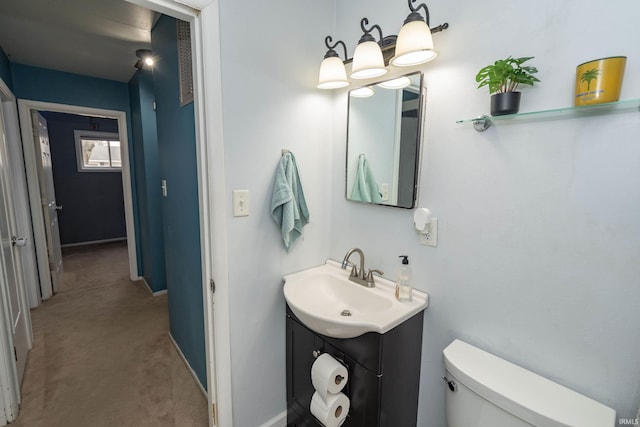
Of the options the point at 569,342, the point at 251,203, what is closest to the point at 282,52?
the point at 251,203

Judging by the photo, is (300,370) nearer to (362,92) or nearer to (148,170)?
(362,92)

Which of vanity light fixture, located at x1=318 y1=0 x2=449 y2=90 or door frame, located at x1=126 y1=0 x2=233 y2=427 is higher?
vanity light fixture, located at x1=318 y1=0 x2=449 y2=90

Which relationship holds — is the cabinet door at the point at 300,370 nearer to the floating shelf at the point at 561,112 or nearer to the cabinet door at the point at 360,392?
the cabinet door at the point at 360,392

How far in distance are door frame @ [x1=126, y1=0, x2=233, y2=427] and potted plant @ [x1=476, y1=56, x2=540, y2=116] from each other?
102cm

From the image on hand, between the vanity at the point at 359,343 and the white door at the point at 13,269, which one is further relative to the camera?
the white door at the point at 13,269

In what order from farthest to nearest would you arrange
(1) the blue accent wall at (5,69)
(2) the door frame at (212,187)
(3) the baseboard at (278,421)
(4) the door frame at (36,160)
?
(4) the door frame at (36,160)
(1) the blue accent wall at (5,69)
(3) the baseboard at (278,421)
(2) the door frame at (212,187)

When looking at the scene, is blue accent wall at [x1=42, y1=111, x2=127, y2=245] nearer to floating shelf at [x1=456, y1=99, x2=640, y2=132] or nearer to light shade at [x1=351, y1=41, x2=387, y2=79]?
light shade at [x1=351, y1=41, x2=387, y2=79]

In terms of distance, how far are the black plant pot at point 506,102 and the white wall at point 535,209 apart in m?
0.05

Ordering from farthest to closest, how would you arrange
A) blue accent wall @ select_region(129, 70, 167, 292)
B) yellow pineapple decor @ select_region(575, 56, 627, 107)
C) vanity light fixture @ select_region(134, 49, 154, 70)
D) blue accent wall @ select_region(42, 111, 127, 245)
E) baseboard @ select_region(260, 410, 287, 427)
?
1. blue accent wall @ select_region(42, 111, 127, 245)
2. blue accent wall @ select_region(129, 70, 167, 292)
3. vanity light fixture @ select_region(134, 49, 154, 70)
4. baseboard @ select_region(260, 410, 287, 427)
5. yellow pineapple decor @ select_region(575, 56, 627, 107)

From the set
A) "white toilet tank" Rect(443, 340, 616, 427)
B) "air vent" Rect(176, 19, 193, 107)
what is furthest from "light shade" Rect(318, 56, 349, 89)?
"white toilet tank" Rect(443, 340, 616, 427)

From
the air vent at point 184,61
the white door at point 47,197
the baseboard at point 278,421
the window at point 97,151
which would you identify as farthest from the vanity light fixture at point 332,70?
the window at point 97,151

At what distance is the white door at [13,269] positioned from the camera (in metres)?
1.87

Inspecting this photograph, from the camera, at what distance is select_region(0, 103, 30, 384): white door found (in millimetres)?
1871

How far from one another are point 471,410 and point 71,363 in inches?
106
